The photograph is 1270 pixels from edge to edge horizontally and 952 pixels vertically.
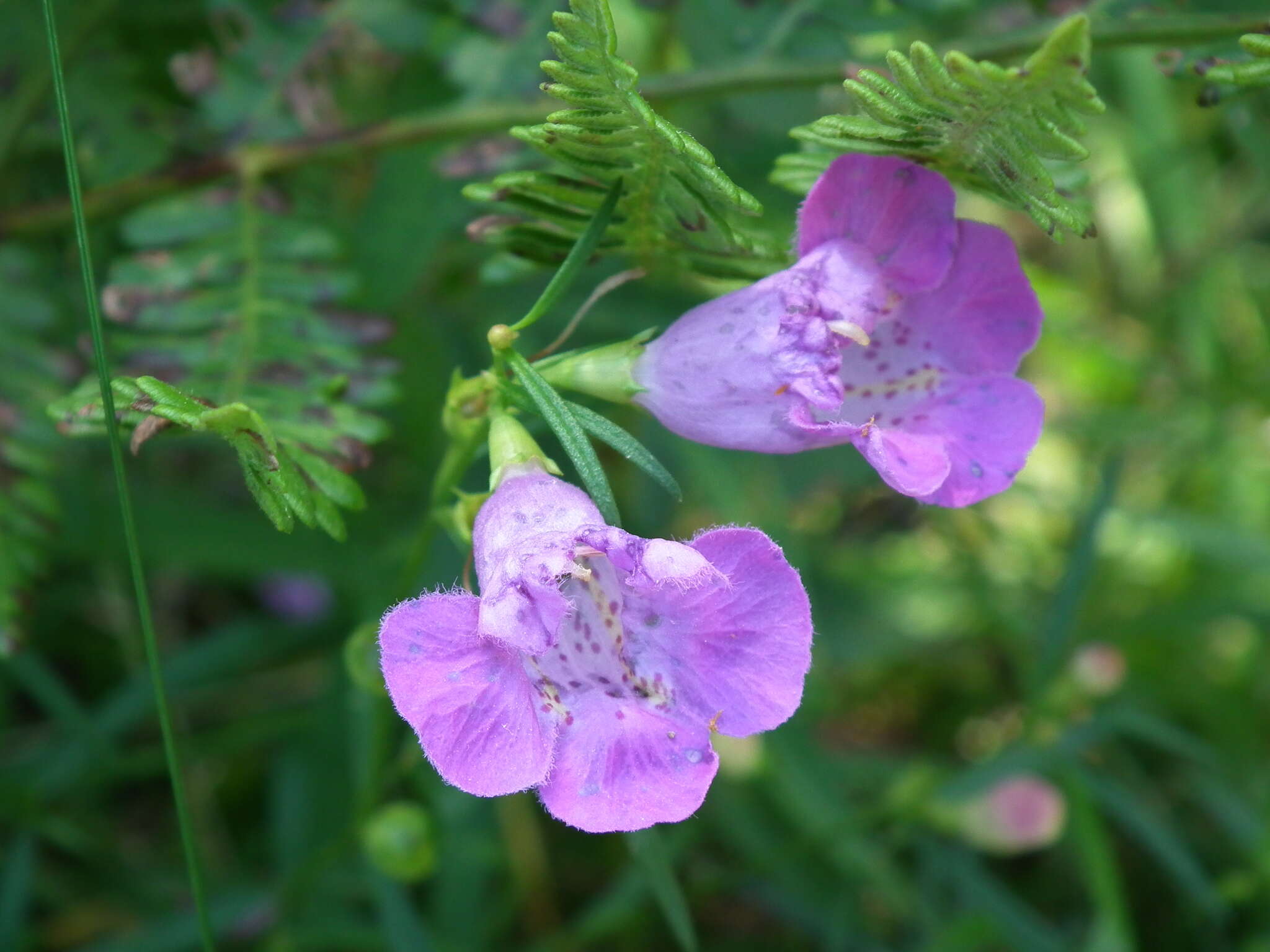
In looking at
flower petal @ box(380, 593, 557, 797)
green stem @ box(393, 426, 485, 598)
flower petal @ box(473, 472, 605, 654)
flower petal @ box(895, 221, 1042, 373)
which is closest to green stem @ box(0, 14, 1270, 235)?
flower petal @ box(895, 221, 1042, 373)

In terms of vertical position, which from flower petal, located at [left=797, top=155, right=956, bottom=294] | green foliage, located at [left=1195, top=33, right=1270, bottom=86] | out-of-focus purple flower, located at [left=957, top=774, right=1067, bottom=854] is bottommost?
out-of-focus purple flower, located at [left=957, top=774, right=1067, bottom=854]

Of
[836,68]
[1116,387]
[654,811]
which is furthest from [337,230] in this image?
[1116,387]

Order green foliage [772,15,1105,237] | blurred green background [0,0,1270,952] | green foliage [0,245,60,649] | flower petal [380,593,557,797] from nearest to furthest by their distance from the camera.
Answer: green foliage [772,15,1105,237] < flower petal [380,593,557,797] < green foliage [0,245,60,649] < blurred green background [0,0,1270,952]

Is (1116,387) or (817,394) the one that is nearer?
(817,394)

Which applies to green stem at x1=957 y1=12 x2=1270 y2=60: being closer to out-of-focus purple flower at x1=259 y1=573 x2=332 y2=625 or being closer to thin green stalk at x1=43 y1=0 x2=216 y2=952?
thin green stalk at x1=43 y1=0 x2=216 y2=952

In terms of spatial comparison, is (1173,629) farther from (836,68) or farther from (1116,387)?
(836,68)

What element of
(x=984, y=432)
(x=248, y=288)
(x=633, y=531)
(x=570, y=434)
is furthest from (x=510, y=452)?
(x=633, y=531)
